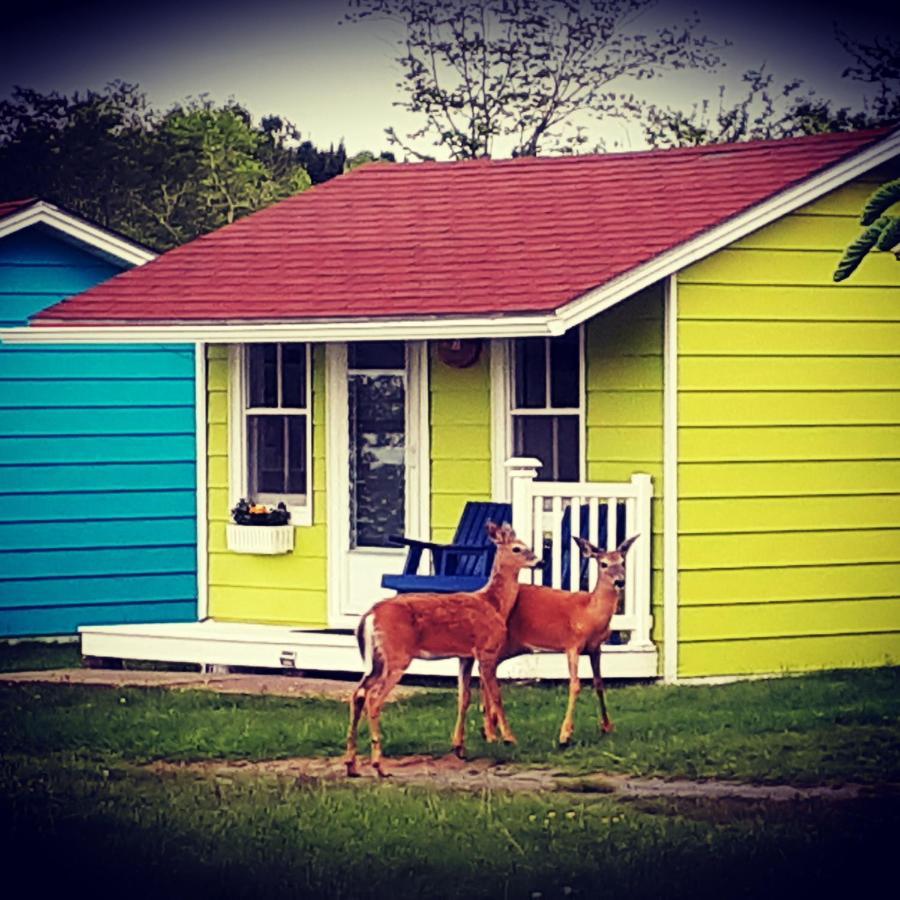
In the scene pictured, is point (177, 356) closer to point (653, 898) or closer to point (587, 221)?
point (587, 221)

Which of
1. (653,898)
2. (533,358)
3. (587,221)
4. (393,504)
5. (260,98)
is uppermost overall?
(260,98)

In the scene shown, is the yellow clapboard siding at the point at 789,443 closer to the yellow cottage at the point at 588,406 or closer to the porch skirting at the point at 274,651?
the yellow cottage at the point at 588,406

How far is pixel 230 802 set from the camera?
33.5ft

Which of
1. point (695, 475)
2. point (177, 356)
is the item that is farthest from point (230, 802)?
point (177, 356)

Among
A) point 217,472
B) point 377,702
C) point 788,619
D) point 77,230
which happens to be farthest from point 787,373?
point 77,230

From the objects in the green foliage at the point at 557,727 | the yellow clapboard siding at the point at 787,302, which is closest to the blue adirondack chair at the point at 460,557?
the green foliage at the point at 557,727

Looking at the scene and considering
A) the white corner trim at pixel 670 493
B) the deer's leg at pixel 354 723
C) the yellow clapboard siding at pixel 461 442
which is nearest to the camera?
the deer's leg at pixel 354 723

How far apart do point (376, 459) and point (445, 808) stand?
581 cm

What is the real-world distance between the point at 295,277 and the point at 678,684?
4.25m

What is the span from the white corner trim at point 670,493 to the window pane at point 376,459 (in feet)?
7.54

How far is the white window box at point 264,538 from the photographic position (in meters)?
15.8

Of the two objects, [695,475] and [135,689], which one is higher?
[695,475]

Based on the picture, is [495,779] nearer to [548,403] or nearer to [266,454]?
[548,403]

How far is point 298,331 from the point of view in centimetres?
1455
